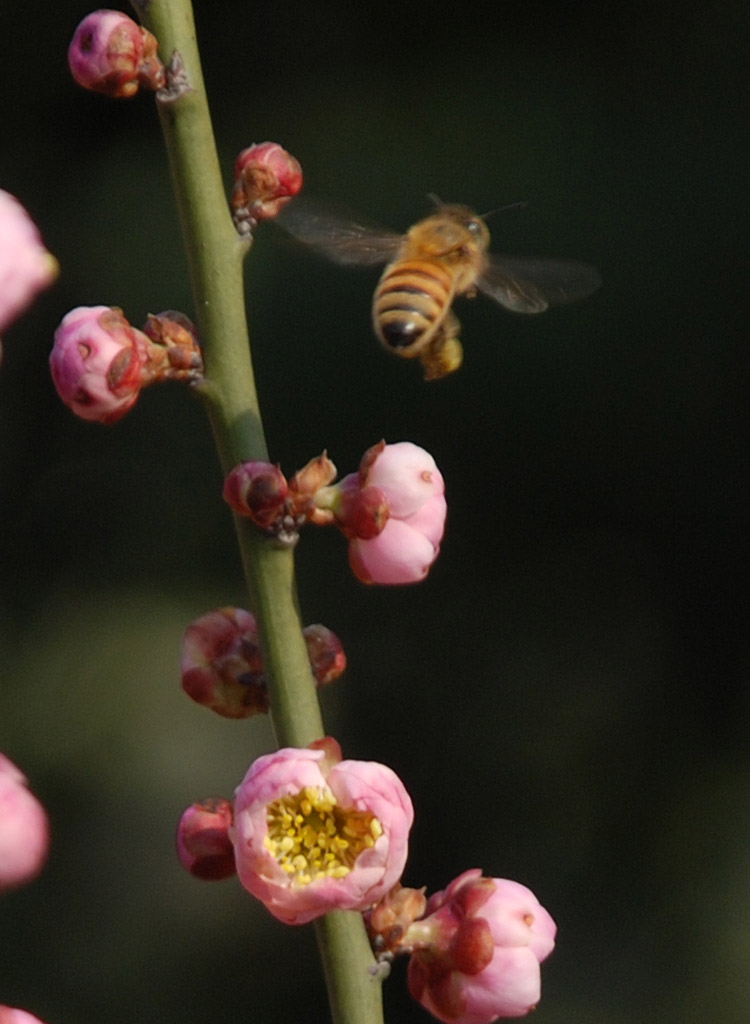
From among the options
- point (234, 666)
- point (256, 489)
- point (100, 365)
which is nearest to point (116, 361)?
point (100, 365)

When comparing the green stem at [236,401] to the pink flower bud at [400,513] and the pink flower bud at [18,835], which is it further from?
the pink flower bud at [18,835]

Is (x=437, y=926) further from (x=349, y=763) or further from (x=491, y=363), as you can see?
(x=491, y=363)

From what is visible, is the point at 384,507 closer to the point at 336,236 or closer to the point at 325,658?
the point at 325,658

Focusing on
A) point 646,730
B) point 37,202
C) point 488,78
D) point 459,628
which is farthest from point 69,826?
point 488,78

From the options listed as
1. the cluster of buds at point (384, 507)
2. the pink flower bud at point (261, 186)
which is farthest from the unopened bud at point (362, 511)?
the pink flower bud at point (261, 186)

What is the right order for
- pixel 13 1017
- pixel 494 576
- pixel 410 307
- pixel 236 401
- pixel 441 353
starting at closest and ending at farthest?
pixel 13 1017 → pixel 236 401 → pixel 410 307 → pixel 441 353 → pixel 494 576
